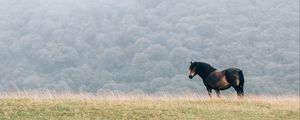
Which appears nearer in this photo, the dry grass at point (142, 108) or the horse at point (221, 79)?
the dry grass at point (142, 108)

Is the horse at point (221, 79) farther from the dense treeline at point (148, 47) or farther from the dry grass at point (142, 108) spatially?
the dense treeline at point (148, 47)

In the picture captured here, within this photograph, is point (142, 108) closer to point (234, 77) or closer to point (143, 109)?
point (143, 109)

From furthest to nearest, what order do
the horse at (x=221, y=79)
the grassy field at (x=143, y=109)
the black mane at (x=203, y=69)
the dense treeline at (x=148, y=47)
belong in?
the dense treeline at (x=148, y=47) → the black mane at (x=203, y=69) → the horse at (x=221, y=79) → the grassy field at (x=143, y=109)

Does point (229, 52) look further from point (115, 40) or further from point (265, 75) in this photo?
point (115, 40)

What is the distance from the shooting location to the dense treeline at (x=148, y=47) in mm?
122125

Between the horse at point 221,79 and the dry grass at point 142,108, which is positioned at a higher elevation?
the horse at point 221,79

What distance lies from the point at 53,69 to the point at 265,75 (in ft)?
183

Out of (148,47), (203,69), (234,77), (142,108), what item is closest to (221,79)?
(234,77)

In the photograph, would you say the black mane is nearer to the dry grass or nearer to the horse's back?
the horse's back

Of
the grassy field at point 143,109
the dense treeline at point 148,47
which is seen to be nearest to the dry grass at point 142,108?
the grassy field at point 143,109

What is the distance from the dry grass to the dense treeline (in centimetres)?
8249

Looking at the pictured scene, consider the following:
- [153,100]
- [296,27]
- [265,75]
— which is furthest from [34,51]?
[153,100]

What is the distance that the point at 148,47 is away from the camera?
156250 mm

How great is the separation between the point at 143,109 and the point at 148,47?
452 feet
